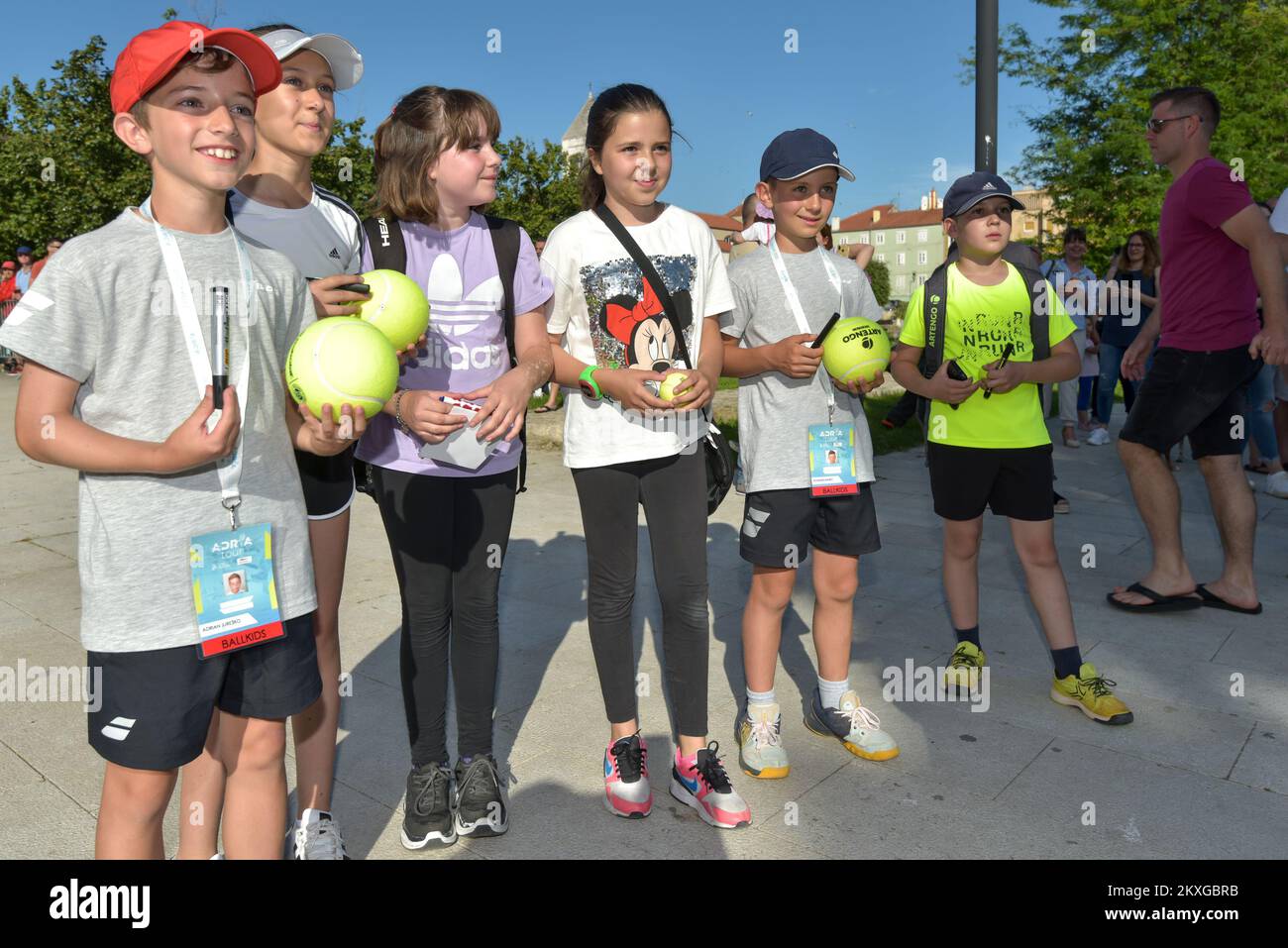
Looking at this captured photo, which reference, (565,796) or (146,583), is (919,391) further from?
(146,583)

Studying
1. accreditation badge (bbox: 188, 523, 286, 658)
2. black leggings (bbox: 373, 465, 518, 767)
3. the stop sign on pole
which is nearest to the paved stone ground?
black leggings (bbox: 373, 465, 518, 767)

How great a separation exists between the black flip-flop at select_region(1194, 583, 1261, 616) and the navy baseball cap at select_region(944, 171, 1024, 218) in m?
2.53

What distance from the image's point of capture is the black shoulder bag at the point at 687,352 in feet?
9.93

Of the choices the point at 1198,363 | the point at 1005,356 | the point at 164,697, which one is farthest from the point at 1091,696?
the point at 164,697

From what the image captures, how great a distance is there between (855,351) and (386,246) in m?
1.51

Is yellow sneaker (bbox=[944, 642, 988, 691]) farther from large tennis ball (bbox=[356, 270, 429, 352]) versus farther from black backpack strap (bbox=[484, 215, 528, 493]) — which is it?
large tennis ball (bbox=[356, 270, 429, 352])

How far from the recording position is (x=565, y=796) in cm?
321

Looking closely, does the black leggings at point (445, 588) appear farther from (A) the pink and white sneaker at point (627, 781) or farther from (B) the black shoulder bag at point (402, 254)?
(A) the pink and white sneaker at point (627, 781)

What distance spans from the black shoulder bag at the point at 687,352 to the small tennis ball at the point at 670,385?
0.69ft

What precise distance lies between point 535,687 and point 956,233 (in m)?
2.60

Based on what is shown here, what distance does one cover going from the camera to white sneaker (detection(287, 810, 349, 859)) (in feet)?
8.87

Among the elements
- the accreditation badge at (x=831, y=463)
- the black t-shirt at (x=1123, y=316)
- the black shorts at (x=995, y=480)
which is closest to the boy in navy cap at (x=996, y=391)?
the black shorts at (x=995, y=480)

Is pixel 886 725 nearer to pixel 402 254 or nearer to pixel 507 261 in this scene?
pixel 507 261
